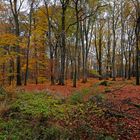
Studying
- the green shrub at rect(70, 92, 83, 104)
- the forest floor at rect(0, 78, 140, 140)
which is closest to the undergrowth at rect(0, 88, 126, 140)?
the forest floor at rect(0, 78, 140, 140)

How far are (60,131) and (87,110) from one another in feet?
7.50

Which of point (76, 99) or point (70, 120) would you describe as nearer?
point (70, 120)

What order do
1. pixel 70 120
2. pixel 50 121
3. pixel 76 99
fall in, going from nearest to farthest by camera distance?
pixel 50 121, pixel 70 120, pixel 76 99

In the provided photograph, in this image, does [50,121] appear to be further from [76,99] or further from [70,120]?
[76,99]

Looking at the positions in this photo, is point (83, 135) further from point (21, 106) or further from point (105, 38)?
point (105, 38)

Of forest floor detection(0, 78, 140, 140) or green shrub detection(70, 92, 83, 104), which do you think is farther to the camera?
green shrub detection(70, 92, 83, 104)

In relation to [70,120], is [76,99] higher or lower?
higher

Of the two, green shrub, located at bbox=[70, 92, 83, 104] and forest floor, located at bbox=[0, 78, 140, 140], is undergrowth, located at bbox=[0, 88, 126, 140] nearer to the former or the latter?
forest floor, located at bbox=[0, 78, 140, 140]

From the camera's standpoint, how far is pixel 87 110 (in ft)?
35.0

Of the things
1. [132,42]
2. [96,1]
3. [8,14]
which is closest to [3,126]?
[96,1]

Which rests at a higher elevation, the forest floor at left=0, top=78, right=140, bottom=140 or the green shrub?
the green shrub

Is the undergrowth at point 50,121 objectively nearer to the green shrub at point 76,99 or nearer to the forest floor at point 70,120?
the forest floor at point 70,120

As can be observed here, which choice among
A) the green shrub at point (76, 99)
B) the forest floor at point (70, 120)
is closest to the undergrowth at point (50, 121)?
the forest floor at point (70, 120)

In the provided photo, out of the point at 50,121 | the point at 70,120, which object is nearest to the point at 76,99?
the point at 70,120
